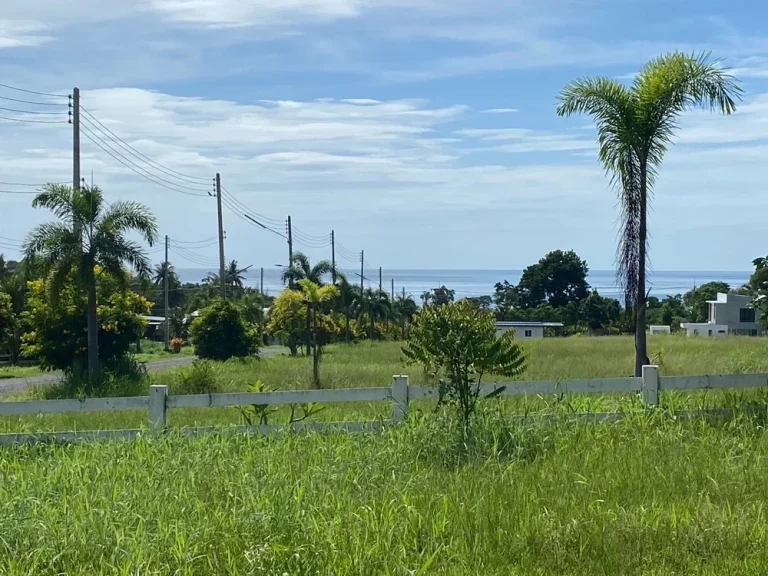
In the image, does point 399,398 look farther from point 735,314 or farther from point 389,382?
point 735,314

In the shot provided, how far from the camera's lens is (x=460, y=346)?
362 inches

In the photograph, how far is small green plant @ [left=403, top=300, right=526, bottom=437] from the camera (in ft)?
30.3

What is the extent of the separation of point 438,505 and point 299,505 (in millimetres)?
1032

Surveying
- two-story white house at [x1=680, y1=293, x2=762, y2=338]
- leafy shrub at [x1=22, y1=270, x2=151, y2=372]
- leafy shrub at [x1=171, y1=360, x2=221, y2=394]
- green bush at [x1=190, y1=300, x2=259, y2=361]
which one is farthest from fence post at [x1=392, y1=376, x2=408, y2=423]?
two-story white house at [x1=680, y1=293, x2=762, y2=338]

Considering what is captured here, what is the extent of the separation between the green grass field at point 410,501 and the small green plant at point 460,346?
37cm

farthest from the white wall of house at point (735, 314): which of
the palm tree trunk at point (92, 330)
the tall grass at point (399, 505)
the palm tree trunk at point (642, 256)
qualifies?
the tall grass at point (399, 505)

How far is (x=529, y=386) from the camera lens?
407 inches

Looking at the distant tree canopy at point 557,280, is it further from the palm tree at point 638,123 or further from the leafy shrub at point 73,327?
the palm tree at point 638,123

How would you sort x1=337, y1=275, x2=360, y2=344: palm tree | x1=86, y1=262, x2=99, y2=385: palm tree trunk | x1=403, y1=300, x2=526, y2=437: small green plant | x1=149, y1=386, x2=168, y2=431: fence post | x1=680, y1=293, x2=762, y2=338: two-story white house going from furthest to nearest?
x1=680, y1=293, x2=762, y2=338: two-story white house < x1=337, y1=275, x2=360, y2=344: palm tree < x1=86, y1=262, x2=99, y2=385: palm tree trunk < x1=149, y1=386, x2=168, y2=431: fence post < x1=403, y1=300, x2=526, y2=437: small green plant

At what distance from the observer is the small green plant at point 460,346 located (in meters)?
9.25

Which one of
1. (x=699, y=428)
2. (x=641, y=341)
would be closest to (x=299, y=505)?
(x=699, y=428)

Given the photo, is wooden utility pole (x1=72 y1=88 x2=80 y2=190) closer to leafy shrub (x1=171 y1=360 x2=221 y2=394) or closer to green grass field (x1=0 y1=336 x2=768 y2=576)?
leafy shrub (x1=171 y1=360 x2=221 y2=394)

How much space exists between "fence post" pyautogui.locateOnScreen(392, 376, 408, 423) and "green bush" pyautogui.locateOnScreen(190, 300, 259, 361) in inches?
1174

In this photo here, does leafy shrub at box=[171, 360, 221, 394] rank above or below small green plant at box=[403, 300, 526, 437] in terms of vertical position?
below
